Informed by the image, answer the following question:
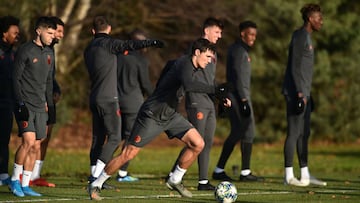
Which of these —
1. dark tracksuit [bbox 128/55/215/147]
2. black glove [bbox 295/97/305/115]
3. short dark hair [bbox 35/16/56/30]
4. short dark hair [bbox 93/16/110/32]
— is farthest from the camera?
black glove [bbox 295/97/305/115]

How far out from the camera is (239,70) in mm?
15961

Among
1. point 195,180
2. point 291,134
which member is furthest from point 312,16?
point 195,180

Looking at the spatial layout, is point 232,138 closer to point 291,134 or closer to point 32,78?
point 291,134

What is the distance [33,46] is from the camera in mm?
13469

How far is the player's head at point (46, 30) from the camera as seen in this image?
13414 mm

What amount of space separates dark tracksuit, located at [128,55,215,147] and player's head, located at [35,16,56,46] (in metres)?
1.64

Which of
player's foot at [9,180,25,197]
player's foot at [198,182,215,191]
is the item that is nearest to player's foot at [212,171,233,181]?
player's foot at [198,182,215,191]

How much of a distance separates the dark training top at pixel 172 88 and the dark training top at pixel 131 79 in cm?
320

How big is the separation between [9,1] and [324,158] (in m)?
8.54

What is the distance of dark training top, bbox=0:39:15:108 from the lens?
14727 mm

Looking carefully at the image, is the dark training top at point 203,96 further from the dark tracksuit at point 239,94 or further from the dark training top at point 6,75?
the dark training top at point 6,75

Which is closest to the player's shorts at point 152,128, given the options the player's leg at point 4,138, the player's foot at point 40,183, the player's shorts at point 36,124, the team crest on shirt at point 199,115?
the player's shorts at point 36,124

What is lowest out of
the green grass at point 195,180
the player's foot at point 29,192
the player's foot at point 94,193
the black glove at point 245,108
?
the green grass at point 195,180

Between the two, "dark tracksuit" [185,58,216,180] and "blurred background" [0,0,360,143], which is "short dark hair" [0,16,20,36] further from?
"blurred background" [0,0,360,143]
